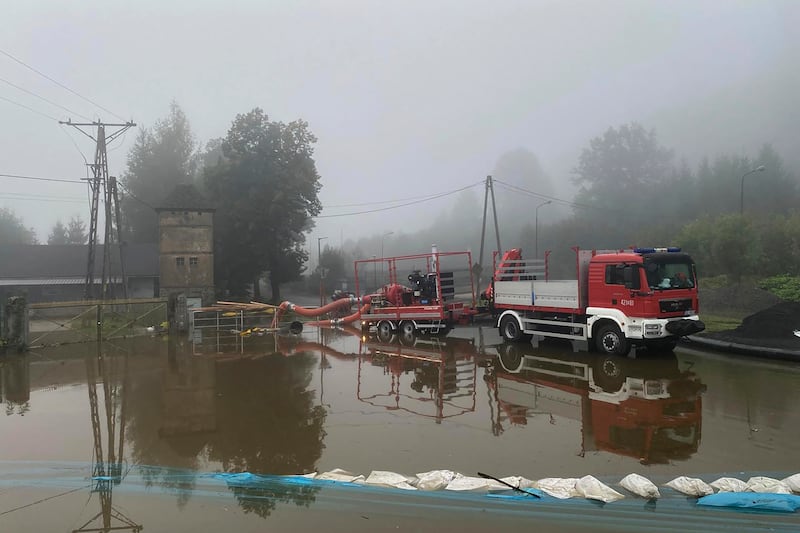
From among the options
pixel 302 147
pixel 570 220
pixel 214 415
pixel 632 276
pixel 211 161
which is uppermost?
pixel 211 161

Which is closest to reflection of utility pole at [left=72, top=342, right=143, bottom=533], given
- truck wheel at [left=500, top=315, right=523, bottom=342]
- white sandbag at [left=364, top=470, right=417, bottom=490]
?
white sandbag at [left=364, top=470, right=417, bottom=490]

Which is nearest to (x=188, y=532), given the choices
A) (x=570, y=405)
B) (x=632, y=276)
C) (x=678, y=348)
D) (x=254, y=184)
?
(x=570, y=405)

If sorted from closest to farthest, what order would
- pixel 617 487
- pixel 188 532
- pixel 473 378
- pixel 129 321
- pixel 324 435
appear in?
pixel 188 532 → pixel 617 487 → pixel 324 435 → pixel 473 378 → pixel 129 321

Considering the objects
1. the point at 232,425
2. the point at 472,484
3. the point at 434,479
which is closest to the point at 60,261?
the point at 232,425

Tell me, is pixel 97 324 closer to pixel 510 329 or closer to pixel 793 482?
pixel 510 329

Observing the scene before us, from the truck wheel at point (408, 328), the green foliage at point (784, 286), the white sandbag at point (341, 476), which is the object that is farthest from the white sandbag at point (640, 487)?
the green foliage at point (784, 286)

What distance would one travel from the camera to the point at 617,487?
4.96 metres

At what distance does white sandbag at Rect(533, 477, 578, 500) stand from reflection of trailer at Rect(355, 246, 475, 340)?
12090 millimetres

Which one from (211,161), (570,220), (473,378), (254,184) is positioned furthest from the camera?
(211,161)

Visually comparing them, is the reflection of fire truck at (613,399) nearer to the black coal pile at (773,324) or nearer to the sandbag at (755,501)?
the sandbag at (755,501)

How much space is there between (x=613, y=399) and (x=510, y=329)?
23.7 feet

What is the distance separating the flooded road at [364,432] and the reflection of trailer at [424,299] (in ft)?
14.2

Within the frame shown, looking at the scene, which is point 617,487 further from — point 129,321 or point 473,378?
point 129,321

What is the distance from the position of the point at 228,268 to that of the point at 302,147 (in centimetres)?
1291
